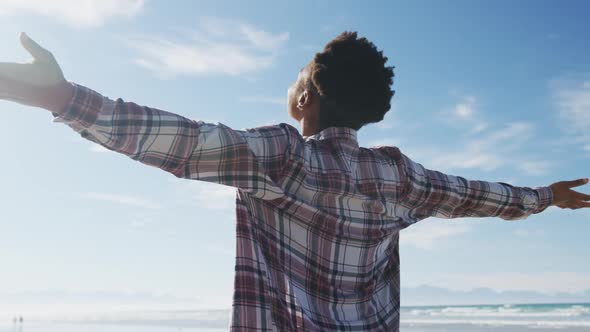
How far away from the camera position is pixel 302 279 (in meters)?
1.98

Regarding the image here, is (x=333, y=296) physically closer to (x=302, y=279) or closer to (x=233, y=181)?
(x=302, y=279)

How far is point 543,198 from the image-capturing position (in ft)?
9.25

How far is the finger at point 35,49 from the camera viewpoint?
151 cm

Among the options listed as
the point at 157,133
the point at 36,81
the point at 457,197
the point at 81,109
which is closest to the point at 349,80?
the point at 457,197

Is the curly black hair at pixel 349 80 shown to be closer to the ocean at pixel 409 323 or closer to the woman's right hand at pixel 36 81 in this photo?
the woman's right hand at pixel 36 81

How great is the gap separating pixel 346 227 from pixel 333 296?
Answer: 225 millimetres

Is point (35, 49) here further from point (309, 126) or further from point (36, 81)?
point (309, 126)

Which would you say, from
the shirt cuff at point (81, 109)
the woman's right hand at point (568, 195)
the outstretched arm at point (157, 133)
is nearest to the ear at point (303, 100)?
the outstretched arm at point (157, 133)

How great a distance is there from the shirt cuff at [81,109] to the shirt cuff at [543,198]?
2.00 metres

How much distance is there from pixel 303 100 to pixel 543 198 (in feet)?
4.17

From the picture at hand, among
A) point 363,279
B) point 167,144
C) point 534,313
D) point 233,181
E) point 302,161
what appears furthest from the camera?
point 534,313

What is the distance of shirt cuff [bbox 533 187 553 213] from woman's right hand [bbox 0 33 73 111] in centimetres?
207

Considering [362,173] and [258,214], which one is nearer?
[258,214]

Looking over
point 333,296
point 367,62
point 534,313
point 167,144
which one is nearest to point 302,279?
point 333,296
